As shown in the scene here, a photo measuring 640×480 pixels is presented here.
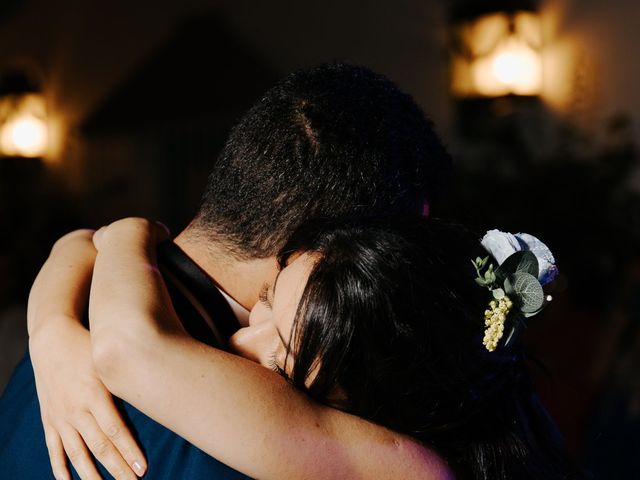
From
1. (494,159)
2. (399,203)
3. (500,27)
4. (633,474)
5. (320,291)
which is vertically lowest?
(633,474)

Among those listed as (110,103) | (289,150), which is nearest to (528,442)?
(289,150)

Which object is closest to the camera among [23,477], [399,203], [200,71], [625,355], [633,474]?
[23,477]

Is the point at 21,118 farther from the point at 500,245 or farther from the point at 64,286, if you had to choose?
the point at 500,245

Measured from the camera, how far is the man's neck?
1.38m

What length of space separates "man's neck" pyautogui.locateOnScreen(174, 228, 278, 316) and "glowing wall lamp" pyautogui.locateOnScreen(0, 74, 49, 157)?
184 inches

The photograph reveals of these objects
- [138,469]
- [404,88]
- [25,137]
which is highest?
[404,88]

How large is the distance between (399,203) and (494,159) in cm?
316

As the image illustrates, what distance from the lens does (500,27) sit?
13.2ft

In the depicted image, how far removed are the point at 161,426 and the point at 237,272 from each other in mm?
302

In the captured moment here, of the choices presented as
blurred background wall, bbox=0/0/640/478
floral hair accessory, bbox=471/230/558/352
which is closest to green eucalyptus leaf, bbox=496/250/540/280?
floral hair accessory, bbox=471/230/558/352

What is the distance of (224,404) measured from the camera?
3.59ft

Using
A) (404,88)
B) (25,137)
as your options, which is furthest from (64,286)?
(25,137)

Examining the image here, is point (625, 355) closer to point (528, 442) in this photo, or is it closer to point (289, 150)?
point (528, 442)

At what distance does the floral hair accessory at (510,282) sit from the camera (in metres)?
1.27
